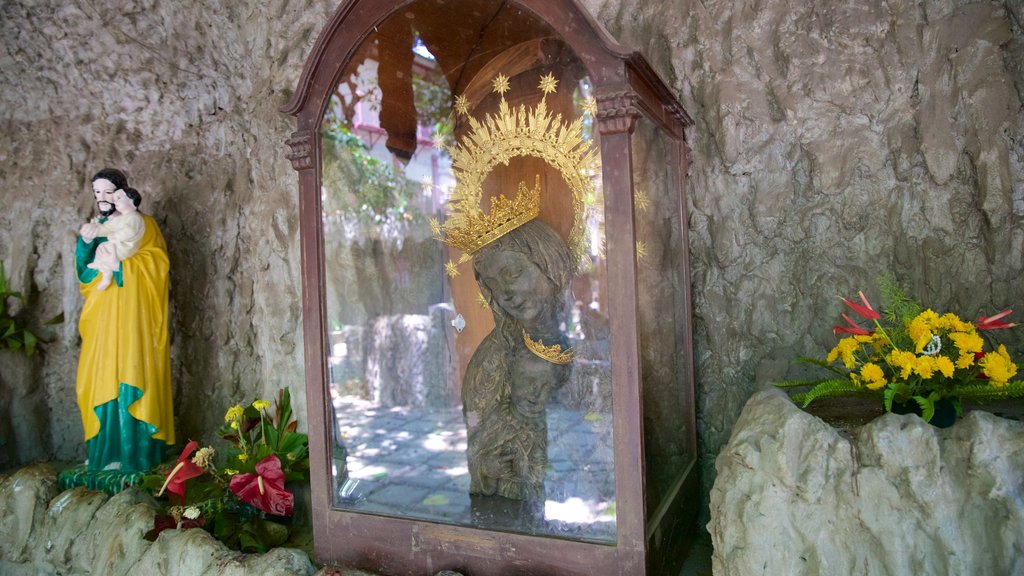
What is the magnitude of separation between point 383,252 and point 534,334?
743 millimetres

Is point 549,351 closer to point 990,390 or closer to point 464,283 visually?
point 464,283

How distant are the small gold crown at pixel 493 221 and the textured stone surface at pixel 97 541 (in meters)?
1.40

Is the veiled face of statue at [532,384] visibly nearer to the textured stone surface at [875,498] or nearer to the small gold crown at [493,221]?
the small gold crown at [493,221]

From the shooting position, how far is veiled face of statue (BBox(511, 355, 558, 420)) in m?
2.35

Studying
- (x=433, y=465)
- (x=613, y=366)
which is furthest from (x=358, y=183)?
(x=613, y=366)

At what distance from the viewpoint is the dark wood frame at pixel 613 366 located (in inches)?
79.4

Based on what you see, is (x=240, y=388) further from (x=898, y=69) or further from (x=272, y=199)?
(x=898, y=69)

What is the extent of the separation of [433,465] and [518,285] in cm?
80

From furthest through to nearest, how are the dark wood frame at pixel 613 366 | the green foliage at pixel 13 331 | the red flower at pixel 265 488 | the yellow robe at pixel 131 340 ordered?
the green foliage at pixel 13 331, the yellow robe at pixel 131 340, the red flower at pixel 265 488, the dark wood frame at pixel 613 366

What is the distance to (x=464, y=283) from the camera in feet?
8.36

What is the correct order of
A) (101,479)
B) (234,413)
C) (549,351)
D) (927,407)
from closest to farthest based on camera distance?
(927,407)
(549,351)
(234,413)
(101,479)

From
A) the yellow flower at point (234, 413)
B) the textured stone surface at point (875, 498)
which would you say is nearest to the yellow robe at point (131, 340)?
the yellow flower at point (234, 413)

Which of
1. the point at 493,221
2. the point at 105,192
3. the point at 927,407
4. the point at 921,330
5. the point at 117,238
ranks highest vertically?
the point at 105,192

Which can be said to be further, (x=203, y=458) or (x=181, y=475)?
(x=203, y=458)
